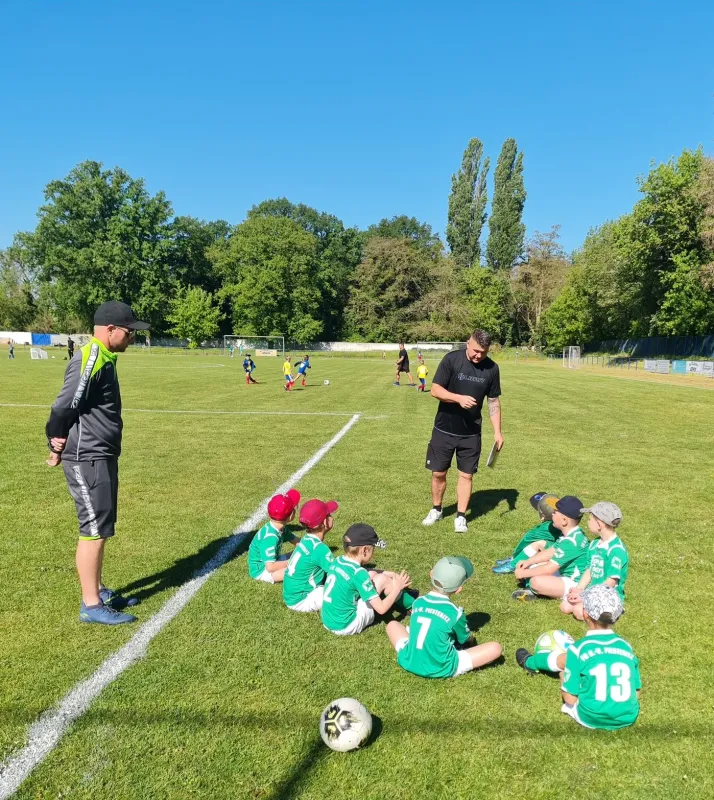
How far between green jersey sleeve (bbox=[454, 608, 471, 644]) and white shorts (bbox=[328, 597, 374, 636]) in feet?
2.27

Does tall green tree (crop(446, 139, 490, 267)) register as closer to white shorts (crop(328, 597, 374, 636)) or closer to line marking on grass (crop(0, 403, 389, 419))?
line marking on grass (crop(0, 403, 389, 419))

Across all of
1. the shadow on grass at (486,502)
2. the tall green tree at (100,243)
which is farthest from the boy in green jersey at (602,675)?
the tall green tree at (100,243)

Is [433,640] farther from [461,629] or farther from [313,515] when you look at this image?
[313,515]

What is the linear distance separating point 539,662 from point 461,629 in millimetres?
512

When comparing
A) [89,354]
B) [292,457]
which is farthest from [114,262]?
[89,354]

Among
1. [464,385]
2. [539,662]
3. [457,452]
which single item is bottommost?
[539,662]

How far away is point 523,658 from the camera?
3.61 metres

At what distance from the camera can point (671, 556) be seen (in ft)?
18.3

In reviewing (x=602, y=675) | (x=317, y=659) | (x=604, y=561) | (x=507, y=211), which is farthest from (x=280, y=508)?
(x=507, y=211)

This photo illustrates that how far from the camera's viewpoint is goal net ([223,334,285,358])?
67125 mm

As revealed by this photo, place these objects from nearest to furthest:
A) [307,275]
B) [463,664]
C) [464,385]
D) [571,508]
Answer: [463,664] → [571,508] → [464,385] → [307,275]

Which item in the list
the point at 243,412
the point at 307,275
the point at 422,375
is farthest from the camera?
the point at 307,275

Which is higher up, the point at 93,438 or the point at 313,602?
the point at 93,438

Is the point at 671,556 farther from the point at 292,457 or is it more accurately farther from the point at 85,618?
the point at 292,457
